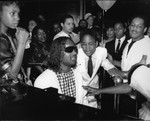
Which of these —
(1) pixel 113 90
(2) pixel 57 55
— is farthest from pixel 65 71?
(1) pixel 113 90

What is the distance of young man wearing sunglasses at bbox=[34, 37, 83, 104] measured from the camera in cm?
222

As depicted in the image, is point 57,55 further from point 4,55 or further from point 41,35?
point 41,35

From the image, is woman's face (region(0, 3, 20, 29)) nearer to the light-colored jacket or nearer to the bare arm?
the light-colored jacket

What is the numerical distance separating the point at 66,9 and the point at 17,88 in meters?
8.54

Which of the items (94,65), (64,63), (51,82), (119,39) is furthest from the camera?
(119,39)

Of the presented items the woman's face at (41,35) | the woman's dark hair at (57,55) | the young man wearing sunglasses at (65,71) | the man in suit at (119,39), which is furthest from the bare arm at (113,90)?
the man in suit at (119,39)

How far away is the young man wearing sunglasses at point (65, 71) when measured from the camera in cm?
222

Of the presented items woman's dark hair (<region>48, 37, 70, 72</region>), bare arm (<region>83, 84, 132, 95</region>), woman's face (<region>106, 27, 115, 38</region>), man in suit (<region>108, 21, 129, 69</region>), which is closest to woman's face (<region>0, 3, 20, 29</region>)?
woman's dark hair (<region>48, 37, 70, 72</region>)

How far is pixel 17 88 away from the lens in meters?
1.74

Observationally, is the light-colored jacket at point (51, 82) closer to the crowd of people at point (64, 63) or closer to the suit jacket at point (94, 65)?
the crowd of people at point (64, 63)

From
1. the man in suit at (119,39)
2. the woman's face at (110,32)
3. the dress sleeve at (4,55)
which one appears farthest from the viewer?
the woman's face at (110,32)

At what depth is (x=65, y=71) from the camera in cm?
230

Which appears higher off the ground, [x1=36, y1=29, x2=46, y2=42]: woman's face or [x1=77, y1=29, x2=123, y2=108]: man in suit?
[x1=36, y1=29, x2=46, y2=42]: woman's face

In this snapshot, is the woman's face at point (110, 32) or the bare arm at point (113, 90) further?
the woman's face at point (110, 32)
